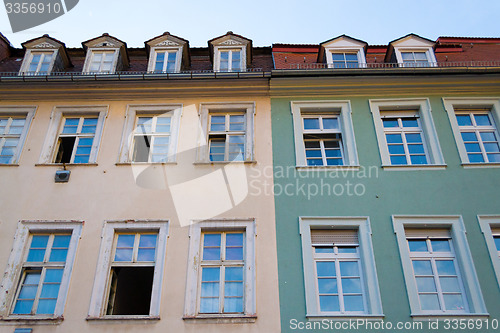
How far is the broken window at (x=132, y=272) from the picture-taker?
9.34 m

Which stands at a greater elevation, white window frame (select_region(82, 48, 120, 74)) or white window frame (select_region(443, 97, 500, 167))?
white window frame (select_region(82, 48, 120, 74))

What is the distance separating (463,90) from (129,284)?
8.81 meters

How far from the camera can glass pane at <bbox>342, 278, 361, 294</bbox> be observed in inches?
352

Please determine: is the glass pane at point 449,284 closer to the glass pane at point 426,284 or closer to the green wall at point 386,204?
the glass pane at point 426,284

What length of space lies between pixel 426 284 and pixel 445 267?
56 cm

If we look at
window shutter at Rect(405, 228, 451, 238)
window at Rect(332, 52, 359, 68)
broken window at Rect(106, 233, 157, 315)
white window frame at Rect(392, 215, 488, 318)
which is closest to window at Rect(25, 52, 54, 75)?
broken window at Rect(106, 233, 157, 315)

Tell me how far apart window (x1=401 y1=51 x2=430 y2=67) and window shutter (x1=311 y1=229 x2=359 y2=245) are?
16.1ft

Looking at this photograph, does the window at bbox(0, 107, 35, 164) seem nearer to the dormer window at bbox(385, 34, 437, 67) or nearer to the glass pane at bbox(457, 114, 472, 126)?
the dormer window at bbox(385, 34, 437, 67)

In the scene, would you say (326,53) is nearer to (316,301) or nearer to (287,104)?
(287,104)

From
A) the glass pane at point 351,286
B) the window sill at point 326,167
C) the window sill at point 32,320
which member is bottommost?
the window sill at point 32,320

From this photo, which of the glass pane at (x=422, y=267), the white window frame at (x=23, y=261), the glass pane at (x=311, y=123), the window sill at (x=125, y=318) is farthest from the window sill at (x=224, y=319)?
the glass pane at (x=311, y=123)

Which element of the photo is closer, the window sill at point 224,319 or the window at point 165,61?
the window sill at point 224,319

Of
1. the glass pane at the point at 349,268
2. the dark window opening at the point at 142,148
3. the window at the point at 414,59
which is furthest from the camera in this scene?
the window at the point at 414,59

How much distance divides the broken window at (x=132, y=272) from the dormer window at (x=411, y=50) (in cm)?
752
